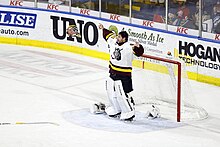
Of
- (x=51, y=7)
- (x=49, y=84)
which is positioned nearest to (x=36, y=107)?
(x=49, y=84)

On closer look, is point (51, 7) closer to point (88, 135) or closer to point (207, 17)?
point (207, 17)

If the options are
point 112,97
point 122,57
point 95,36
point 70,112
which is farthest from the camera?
point 95,36

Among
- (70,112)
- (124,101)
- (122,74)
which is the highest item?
(122,74)

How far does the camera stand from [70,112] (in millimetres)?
11578

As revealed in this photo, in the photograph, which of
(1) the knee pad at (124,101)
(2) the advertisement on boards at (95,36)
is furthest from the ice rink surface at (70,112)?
(2) the advertisement on boards at (95,36)

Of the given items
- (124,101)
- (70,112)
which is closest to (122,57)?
(124,101)

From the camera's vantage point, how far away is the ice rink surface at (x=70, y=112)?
9984 mm

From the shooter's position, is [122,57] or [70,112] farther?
[70,112]

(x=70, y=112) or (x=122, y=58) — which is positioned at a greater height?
(x=122, y=58)

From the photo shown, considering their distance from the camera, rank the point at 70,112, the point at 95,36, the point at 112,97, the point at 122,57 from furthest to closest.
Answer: the point at 95,36 → the point at 70,112 → the point at 112,97 → the point at 122,57

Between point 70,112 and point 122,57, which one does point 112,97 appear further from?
point 70,112

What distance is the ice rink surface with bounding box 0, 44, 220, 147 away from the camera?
32.8 feet

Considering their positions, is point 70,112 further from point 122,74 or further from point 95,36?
point 95,36

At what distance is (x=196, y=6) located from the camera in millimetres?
14039
